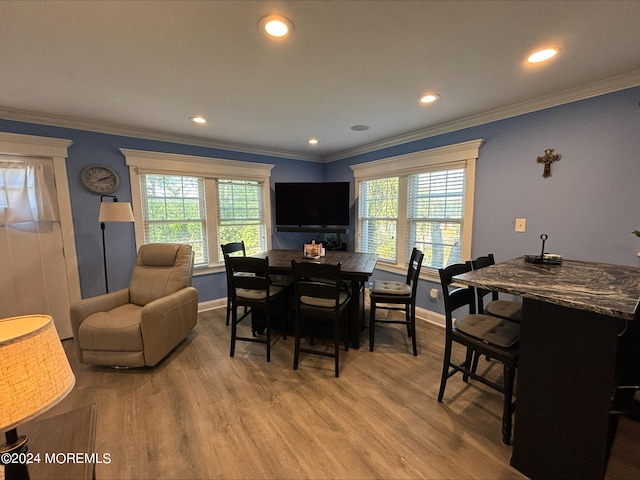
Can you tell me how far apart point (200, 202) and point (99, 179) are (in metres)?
1.13

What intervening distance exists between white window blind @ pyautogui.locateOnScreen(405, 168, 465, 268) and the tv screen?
1023 mm

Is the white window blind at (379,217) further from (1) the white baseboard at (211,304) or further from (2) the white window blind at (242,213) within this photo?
(1) the white baseboard at (211,304)

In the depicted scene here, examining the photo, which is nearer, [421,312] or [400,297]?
[400,297]

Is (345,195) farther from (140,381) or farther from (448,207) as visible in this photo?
(140,381)

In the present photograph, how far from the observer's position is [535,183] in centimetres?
255

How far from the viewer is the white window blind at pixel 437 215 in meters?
3.20

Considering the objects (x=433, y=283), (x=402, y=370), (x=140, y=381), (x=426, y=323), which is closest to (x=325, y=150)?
(x=433, y=283)

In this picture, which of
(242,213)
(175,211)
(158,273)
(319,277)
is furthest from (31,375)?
(242,213)

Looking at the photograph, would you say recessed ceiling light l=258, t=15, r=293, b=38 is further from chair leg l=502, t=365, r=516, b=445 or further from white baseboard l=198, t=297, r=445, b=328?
white baseboard l=198, t=297, r=445, b=328

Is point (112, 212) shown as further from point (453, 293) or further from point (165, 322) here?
point (453, 293)

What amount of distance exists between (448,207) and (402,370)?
198 centimetres

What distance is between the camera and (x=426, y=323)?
11.2ft

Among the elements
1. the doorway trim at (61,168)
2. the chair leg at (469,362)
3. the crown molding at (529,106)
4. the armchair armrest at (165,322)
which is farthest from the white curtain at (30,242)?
the chair leg at (469,362)

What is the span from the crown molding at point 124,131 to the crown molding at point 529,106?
6.39 feet
